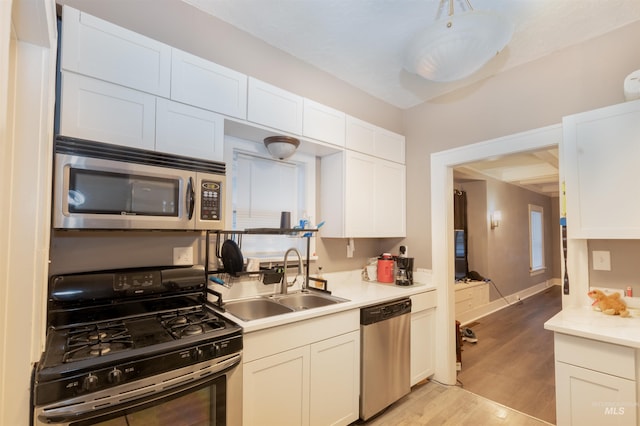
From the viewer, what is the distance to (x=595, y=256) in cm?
210

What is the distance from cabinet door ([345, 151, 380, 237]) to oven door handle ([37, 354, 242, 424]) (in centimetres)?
153

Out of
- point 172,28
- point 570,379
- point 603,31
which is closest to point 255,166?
point 172,28

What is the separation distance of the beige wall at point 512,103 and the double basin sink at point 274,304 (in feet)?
4.13

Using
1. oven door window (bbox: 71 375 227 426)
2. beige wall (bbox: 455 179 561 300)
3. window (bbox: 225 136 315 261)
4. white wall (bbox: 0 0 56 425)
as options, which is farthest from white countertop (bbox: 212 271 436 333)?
beige wall (bbox: 455 179 561 300)

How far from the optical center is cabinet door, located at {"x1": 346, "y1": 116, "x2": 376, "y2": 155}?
8.77ft

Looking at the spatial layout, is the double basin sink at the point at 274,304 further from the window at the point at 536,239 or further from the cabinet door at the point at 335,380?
the window at the point at 536,239

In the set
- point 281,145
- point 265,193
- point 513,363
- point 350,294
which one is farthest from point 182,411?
point 513,363

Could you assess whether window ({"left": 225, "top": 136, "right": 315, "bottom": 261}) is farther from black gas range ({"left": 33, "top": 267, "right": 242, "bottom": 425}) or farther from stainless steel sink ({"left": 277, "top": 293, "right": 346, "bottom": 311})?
black gas range ({"left": 33, "top": 267, "right": 242, "bottom": 425})

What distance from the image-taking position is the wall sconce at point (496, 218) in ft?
17.4

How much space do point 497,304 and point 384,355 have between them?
4.00 metres

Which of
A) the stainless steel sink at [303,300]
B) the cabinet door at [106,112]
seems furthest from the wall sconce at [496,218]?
the cabinet door at [106,112]

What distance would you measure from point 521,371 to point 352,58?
3.42 metres

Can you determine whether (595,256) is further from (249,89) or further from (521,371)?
(249,89)

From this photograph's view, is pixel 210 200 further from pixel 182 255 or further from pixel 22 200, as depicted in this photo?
pixel 22 200
